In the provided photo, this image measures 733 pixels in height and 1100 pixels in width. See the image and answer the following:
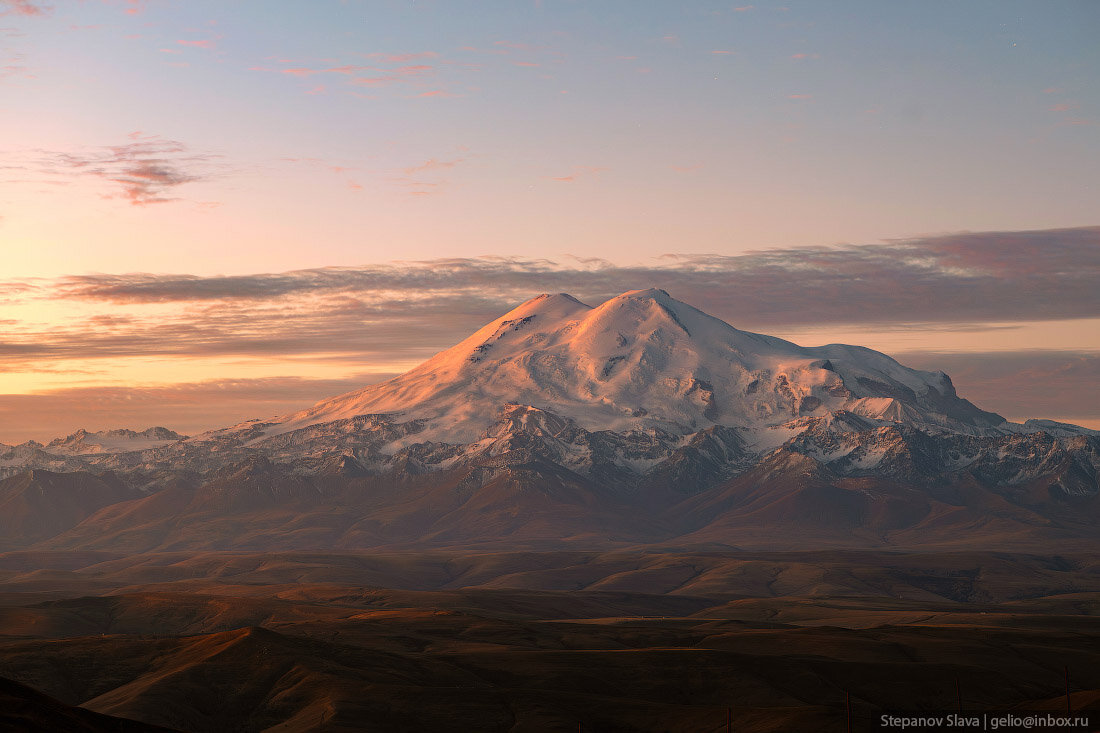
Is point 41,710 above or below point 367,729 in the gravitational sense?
above

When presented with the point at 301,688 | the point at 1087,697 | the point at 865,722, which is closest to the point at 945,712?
the point at 865,722

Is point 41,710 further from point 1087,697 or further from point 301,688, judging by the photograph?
point 1087,697

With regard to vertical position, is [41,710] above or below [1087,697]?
above

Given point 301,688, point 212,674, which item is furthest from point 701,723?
point 212,674

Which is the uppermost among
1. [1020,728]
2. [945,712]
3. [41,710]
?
[41,710]

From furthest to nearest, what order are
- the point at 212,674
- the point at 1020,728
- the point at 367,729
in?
the point at 212,674, the point at 367,729, the point at 1020,728

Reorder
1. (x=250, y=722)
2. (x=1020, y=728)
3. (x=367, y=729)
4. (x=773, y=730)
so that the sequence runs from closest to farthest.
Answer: (x=1020, y=728) < (x=773, y=730) < (x=367, y=729) < (x=250, y=722)

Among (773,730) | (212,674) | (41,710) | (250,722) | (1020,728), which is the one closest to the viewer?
(41,710)

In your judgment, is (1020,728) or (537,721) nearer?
(1020,728)

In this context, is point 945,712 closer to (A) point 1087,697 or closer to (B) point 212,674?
(A) point 1087,697
